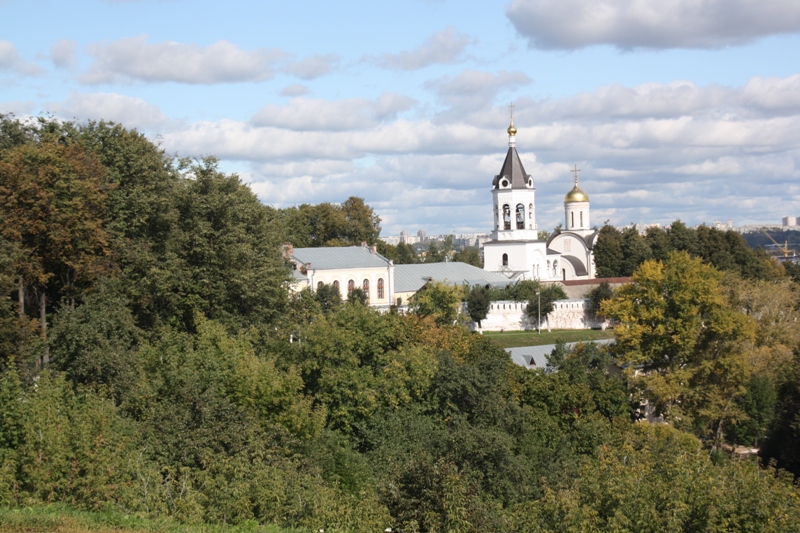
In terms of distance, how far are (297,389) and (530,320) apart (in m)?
36.6

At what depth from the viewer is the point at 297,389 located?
22469 millimetres

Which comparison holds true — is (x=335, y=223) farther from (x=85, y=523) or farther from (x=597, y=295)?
(x=85, y=523)

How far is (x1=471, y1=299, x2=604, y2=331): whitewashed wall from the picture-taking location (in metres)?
56.7

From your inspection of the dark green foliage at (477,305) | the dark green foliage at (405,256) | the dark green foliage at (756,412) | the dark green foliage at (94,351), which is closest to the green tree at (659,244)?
the dark green foliage at (477,305)

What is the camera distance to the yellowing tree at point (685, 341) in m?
31.1

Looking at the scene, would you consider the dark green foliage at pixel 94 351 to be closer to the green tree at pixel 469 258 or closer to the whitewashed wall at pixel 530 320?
the whitewashed wall at pixel 530 320

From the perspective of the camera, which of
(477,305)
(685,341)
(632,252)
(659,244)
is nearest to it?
(685,341)

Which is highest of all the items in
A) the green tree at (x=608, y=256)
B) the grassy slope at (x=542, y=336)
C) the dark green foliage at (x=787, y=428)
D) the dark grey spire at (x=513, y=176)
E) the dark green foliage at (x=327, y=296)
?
the dark grey spire at (x=513, y=176)

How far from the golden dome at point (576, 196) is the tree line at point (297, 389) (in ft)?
133

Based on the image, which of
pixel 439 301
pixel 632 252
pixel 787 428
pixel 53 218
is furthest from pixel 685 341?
pixel 632 252

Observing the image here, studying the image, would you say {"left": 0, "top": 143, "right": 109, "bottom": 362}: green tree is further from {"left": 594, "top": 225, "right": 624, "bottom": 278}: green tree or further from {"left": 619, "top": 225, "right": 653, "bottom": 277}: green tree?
{"left": 594, "top": 225, "right": 624, "bottom": 278}: green tree

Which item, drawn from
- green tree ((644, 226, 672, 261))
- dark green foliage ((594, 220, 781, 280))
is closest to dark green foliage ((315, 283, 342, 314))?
dark green foliage ((594, 220, 781, 280))

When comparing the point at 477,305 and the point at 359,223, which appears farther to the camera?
the point at 359,223

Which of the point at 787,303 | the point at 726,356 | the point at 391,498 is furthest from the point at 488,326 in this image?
the point at 391,498
